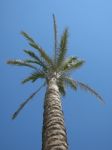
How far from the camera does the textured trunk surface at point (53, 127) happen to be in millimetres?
8258

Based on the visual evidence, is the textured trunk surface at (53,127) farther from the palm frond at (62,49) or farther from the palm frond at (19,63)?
the palm frond at (19,63)

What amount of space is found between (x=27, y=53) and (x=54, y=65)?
242 centimetres

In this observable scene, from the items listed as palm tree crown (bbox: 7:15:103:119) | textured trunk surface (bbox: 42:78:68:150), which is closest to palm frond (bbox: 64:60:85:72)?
palm tree crown (bbox: 7:15:103:119)

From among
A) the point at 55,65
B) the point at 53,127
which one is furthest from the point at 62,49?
the point at 53,127

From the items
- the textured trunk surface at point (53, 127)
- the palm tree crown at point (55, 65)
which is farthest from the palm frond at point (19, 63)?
the textured trunk surface at point (53, 127)

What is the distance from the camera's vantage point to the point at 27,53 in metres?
18.2

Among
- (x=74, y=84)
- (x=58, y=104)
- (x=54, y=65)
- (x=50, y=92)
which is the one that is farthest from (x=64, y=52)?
(x=58, y=104)

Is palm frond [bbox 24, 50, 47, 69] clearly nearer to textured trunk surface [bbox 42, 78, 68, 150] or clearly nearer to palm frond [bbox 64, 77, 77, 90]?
palm frond [bbox 64, 77, 77, 90]

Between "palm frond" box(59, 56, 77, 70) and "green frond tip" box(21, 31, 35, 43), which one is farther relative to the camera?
"green frond tip" box(21, 31, 35, 43)

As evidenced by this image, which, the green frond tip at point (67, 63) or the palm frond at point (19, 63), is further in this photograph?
the palm frond at point (19, 63)

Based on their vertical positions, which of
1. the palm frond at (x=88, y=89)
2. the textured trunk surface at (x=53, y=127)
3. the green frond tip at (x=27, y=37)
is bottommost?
the textured trunk surface at (x=53, y=127)

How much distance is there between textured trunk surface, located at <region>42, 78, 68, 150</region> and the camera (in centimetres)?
826

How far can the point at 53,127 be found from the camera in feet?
30.1

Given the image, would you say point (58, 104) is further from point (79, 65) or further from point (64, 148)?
point (79, 65)
